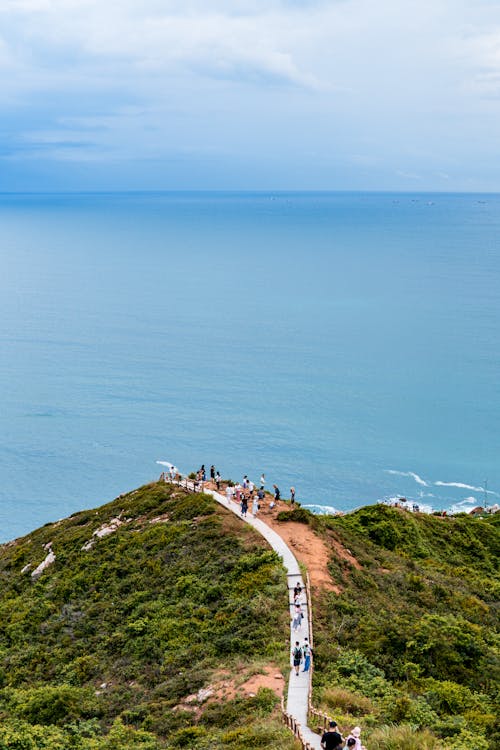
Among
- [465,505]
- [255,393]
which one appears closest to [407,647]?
[465,505]

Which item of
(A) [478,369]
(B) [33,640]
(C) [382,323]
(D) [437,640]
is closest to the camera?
(D) [437,640]

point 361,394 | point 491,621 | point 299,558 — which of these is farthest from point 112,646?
point 361,394

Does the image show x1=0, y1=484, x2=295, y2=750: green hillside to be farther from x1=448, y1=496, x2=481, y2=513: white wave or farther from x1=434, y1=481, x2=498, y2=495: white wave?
x1=434, y1=481, x2=498, y2=495: white wave

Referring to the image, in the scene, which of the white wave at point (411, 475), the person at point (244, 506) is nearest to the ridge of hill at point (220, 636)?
the person at point (244, 506)

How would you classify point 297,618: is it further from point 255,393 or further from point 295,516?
point 255,393

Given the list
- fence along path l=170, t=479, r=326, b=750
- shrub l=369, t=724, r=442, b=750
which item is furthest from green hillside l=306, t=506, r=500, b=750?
fence along path l=170, t=479, r=326, b=750

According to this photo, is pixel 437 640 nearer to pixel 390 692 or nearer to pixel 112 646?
pixel 390 692
